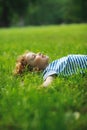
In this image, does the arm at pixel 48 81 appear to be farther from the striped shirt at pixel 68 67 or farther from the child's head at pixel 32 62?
the child's head at pixel 32 62

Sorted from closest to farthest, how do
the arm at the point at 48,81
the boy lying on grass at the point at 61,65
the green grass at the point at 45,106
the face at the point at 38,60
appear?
the green grass at the point at 45,106
the arm at the point at 48,81
the boy lying on grass at the point at 61,65
the face at the point at 38,60

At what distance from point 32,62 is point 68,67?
0.81 meters

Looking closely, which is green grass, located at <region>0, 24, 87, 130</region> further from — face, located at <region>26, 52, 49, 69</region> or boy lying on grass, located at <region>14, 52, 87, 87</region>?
face, located at <region>26, 52, 49, 69</region>

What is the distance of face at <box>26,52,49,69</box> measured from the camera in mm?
7352

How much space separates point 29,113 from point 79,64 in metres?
2.76

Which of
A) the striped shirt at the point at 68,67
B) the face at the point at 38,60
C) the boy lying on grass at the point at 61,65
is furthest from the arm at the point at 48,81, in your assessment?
the face at the point at 38,60

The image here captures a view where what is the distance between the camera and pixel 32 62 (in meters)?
7.49

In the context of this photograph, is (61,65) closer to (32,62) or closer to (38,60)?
(38,60)

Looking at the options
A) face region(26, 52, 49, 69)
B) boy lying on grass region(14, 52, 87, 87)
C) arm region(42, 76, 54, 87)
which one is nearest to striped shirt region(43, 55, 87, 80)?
boy lying on grass region(14, 52, 87, 87)

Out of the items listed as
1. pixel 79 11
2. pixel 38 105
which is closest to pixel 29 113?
pixel 38 105

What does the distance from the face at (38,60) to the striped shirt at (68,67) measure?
11.6 inches

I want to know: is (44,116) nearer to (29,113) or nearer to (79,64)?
(29,113)

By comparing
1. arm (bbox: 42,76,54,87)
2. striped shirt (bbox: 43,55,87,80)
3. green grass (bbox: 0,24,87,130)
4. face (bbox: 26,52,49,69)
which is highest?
face (bbox: 26,52,49,69)

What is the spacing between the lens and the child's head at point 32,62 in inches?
290
